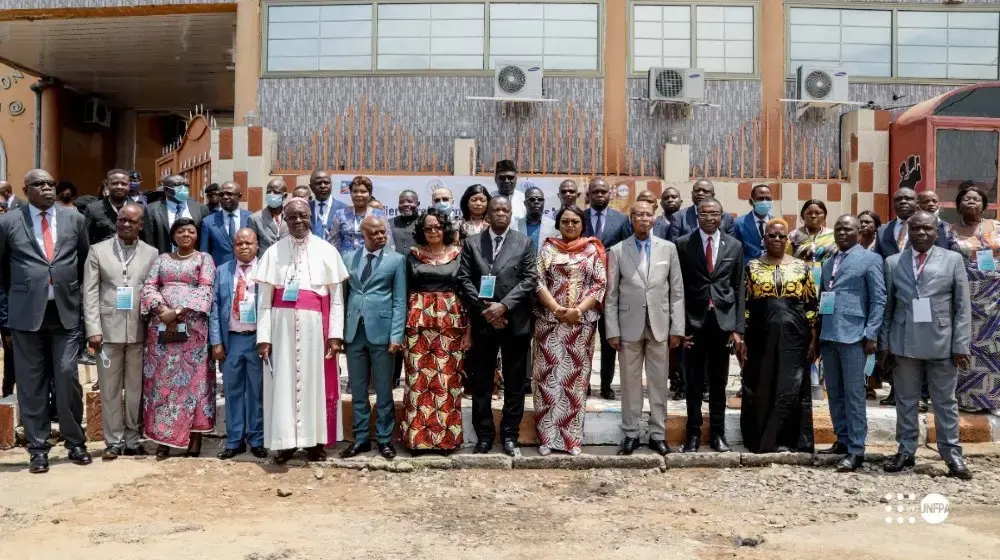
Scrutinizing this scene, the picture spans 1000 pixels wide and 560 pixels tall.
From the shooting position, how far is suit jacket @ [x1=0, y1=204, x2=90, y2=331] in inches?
254

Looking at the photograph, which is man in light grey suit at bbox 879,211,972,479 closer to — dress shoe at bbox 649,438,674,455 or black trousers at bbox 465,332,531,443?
dress shoe at bbox 649,438,674,455

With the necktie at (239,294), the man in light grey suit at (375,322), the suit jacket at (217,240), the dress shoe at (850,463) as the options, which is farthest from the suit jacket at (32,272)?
the dress shoe at (850,463)

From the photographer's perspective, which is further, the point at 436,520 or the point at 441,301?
the point at 441,301

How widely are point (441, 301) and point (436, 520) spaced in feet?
5.99

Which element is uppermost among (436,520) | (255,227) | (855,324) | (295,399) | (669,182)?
(669,182)

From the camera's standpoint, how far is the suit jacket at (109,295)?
22.0ft

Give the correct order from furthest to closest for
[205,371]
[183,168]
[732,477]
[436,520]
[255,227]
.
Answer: [183,168] < [255,227] < [205,371] < [732,477] < [436,520]

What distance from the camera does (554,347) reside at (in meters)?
6.75

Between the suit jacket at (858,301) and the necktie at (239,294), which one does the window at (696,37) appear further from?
the necktie at (239,294)

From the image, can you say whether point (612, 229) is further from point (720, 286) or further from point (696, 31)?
point (696, 31)

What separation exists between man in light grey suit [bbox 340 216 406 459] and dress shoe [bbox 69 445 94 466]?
184cm

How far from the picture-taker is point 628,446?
22.2 feet

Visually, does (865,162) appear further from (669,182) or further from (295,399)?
(295,399)

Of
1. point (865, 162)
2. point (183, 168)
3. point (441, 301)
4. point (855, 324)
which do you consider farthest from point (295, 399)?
point (865, 162)
